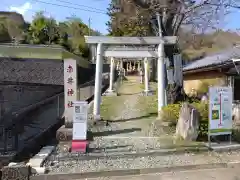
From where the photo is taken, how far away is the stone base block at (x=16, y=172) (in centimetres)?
693

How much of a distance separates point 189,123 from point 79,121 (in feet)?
10.2

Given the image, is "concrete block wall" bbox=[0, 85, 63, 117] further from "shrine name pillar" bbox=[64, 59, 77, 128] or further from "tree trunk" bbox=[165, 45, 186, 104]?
"tree trunk" bbox=[165, 45, 186, 104]

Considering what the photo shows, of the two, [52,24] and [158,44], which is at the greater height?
[52,24]

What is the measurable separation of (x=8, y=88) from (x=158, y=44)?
5.90 metres

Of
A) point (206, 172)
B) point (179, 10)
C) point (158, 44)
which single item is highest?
point (179, 10)

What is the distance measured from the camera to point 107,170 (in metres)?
7.53

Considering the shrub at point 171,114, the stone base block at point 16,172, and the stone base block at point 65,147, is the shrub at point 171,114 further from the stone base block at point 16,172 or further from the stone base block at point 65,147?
the stone base block at point 16,172

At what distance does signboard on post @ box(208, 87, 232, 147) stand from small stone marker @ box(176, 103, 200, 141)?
47cm

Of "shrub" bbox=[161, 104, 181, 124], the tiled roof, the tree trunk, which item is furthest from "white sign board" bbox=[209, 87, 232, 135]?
the tiled roof

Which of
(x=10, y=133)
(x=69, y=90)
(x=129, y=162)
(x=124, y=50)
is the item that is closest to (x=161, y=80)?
(x=124, y=50)

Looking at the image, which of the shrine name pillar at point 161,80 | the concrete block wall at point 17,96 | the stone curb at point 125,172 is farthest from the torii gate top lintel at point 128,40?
the stone curb at point 125,172

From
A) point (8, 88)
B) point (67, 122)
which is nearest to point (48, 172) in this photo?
point (67, 122)

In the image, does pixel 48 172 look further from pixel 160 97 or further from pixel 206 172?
pixel 160 97

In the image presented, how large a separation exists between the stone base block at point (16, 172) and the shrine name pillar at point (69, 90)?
11.3 ft
